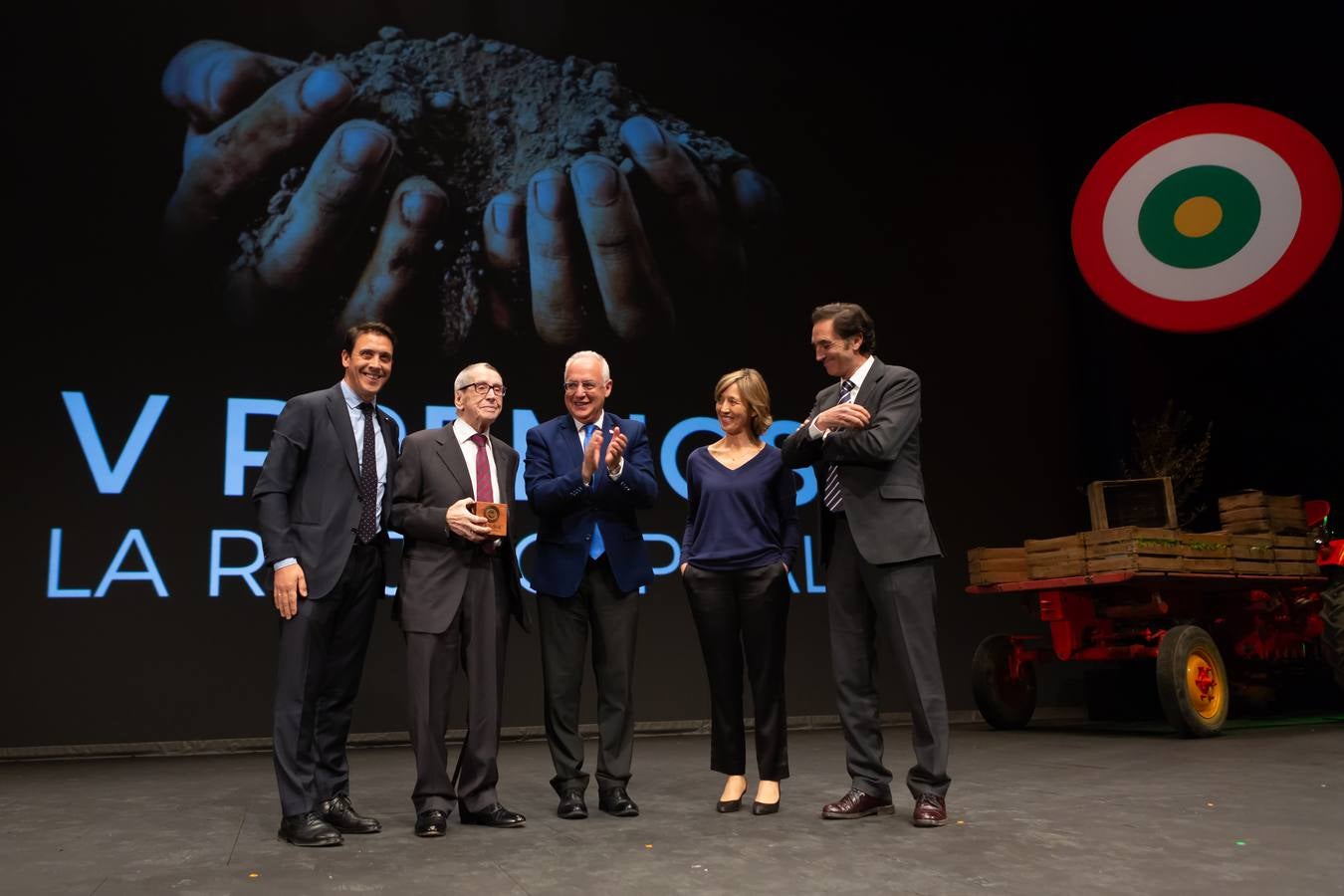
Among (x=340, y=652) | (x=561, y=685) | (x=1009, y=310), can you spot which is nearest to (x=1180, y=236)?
(x=1009, y=310)

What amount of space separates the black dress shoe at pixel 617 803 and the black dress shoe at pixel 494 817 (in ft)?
0.88

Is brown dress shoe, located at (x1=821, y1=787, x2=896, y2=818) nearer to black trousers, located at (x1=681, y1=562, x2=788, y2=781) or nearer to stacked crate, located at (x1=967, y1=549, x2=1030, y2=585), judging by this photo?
black trousers, located at (x1=681, y1=562, x2=788, y2=781)

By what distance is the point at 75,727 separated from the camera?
514 centimetres

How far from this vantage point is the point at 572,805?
3.21m

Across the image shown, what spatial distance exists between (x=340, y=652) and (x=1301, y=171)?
6004mm

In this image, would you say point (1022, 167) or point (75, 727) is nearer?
point (75, 727)

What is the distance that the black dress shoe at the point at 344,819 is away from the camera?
9.87 feet

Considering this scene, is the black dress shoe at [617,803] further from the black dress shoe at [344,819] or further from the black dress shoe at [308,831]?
the black dress shoe at [308,831]

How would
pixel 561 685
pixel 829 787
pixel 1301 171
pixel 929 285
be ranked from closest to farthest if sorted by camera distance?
pixel 561 685, pixel 829 787, pixel 1301 171, pixel 929 285

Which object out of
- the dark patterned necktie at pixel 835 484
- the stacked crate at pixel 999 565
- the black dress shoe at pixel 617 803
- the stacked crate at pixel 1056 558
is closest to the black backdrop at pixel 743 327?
the stacked crate at pixel 999 565

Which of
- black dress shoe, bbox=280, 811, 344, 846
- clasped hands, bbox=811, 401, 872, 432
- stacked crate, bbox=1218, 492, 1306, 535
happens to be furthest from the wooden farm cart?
black dress shoe, bbox=280, 811, 344, 846

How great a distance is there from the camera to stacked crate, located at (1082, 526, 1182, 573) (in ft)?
16.7

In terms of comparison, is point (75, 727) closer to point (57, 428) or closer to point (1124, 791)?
point (57, 428)

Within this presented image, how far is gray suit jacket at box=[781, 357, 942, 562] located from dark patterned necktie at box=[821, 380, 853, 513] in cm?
3
